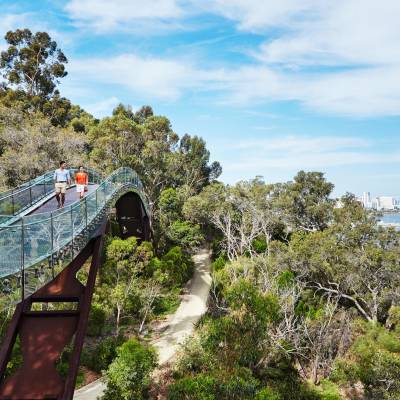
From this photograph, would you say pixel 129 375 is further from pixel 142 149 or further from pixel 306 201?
pixel 142 149

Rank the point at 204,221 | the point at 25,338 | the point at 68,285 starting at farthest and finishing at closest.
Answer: the point at 204,221, the point at 68,285, the point at 25,338

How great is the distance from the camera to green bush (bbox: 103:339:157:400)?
12.3 meters

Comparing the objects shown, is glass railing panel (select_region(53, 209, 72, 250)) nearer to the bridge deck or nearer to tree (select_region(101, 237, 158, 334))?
the bridge deck

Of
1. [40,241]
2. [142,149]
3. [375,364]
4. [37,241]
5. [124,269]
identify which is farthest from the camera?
[142,149]

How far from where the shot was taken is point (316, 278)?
2350 centimetres

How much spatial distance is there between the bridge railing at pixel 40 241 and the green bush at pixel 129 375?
4108 mm

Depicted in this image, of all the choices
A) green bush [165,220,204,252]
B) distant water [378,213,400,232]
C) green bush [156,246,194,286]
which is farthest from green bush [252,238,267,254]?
distant water [378,213,400,232]

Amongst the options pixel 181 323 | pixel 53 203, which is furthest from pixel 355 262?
pixel 53 203

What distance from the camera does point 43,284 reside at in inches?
341

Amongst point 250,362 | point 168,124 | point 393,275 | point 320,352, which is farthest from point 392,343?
point 168,124

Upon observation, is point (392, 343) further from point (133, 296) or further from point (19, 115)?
point (19, 115)

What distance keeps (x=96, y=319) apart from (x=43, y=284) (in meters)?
10.9

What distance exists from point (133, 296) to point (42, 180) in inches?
293

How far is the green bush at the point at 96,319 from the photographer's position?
18.7 metres
